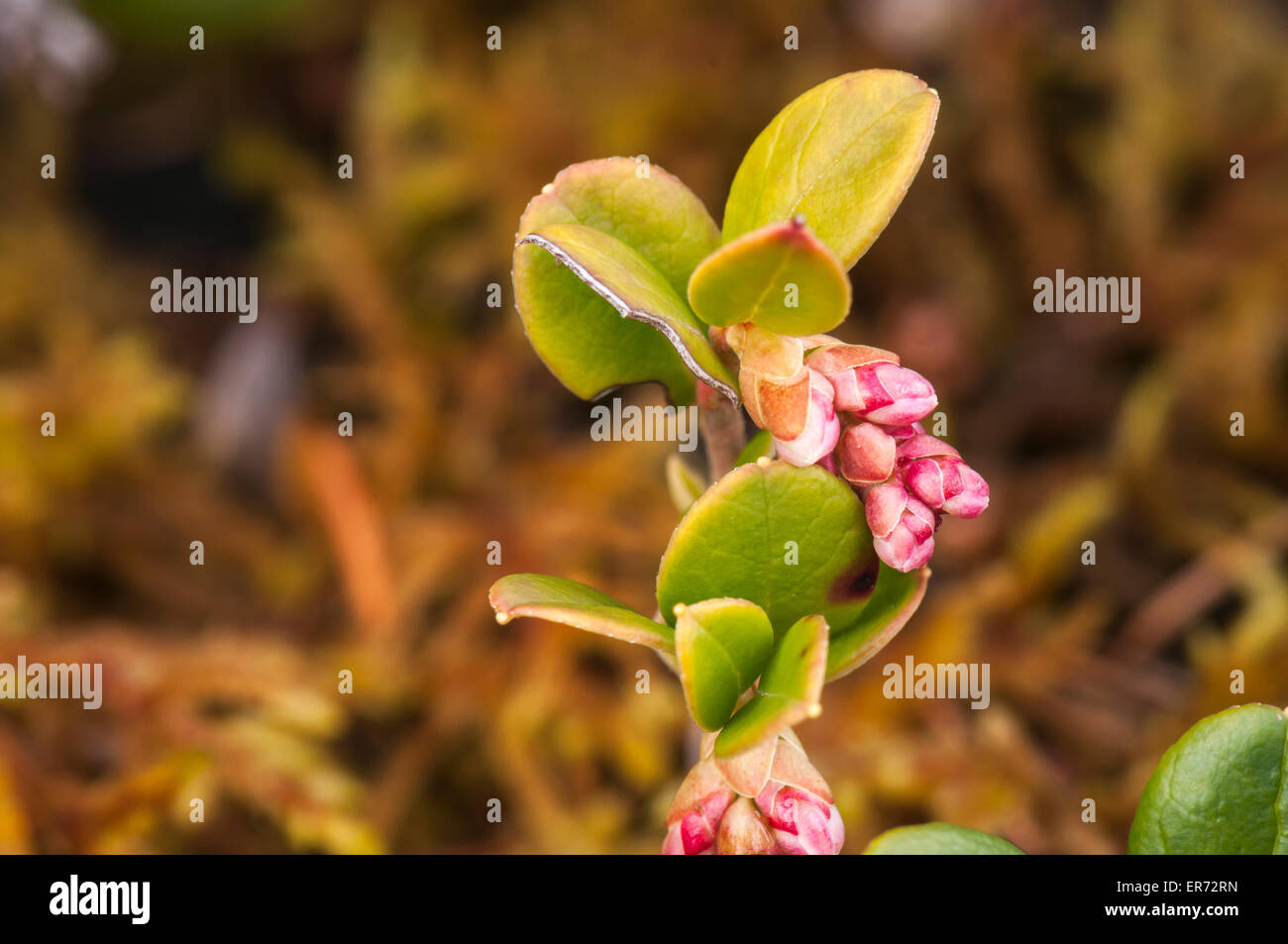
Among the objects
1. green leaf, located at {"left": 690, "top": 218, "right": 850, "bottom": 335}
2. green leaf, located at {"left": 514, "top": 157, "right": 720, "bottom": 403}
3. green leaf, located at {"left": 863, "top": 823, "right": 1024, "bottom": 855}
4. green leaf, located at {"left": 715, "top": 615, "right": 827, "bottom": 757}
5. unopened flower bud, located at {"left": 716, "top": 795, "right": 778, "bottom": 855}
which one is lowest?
green leaf, located at {"left": 863, "top": 823, "right": 1024, "bottom": 855}

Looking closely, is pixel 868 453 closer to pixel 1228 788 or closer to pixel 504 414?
pixel 1228 788

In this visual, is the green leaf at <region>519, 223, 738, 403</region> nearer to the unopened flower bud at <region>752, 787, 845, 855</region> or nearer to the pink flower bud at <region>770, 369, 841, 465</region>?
the pink flower bud at <region>770, 369, 841, 465</region>

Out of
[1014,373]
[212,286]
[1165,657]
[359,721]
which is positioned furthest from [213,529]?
[1165,657]

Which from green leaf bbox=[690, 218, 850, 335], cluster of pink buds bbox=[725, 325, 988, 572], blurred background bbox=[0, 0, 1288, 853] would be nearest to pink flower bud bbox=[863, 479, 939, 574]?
cluster of pink buds bbox=[725, 325, 988, 572]

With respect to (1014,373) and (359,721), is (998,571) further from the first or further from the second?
(359,721)

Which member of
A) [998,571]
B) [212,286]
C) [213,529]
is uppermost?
[212,286]

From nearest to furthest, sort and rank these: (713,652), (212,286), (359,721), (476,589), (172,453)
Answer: (713,652)
(359,721)
(476,589)
(172,453)
(212,286)

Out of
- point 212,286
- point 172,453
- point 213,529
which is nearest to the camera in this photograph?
point 213,529
